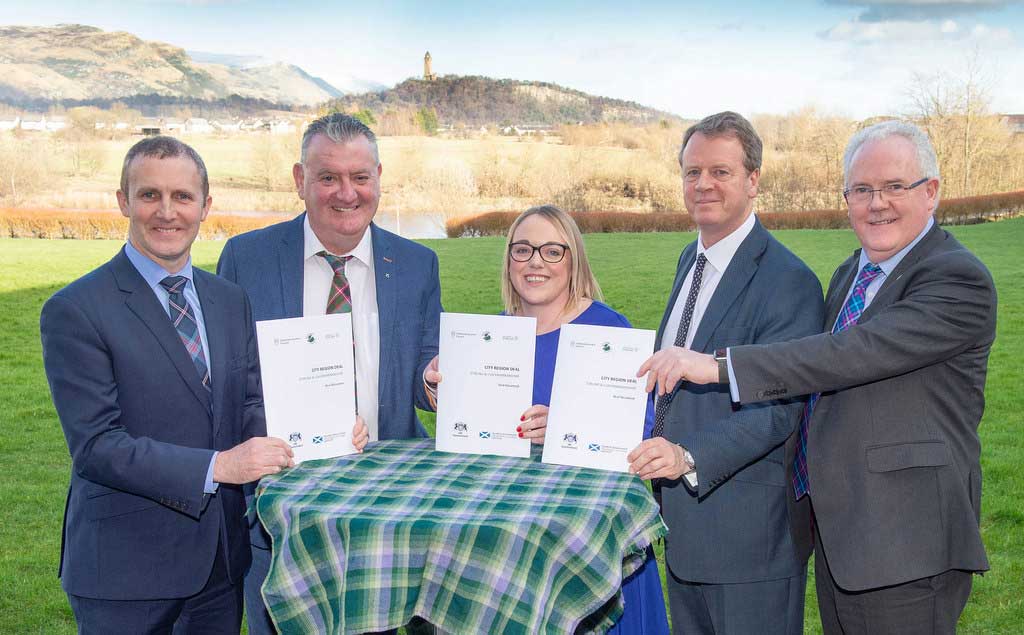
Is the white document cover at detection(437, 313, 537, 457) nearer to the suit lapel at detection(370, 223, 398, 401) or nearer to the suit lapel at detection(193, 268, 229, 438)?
the suit lapel at detection(370, 223, 398, 401)

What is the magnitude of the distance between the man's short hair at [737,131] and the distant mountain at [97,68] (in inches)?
5274

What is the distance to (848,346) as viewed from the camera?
2.75 meters

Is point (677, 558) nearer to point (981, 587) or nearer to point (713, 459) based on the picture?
point (713, 459)

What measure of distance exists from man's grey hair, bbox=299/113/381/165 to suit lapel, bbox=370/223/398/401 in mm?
437

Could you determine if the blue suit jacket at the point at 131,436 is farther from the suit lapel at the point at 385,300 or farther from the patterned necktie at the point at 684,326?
the patterned necktie at the point at 684,326

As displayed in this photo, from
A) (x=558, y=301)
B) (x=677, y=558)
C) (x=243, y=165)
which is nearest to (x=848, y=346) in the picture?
(x=677, y=558)

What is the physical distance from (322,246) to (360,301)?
30 centimetres

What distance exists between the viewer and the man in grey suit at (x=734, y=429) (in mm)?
2992

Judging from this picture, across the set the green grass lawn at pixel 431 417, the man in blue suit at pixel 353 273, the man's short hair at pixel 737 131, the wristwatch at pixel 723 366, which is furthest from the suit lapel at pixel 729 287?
the green grass lawn at pixel 431 417

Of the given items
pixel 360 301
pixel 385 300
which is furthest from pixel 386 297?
pixel 360 301

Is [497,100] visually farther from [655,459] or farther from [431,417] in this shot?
[655,459]

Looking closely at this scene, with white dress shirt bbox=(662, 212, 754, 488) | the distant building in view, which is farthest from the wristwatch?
the distant building

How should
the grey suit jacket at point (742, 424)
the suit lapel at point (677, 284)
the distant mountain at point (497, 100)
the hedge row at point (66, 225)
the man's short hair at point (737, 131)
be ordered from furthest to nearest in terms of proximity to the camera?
1. the distant mountain at point (497, 100)
2. the hedge row at point (66, 225)
3. the suit lapel at point (677, 284)
4. the man's short hair at point (737, 131)
5. the grey suit jacket at point (742, 424)

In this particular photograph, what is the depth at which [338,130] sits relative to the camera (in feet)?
11.5
